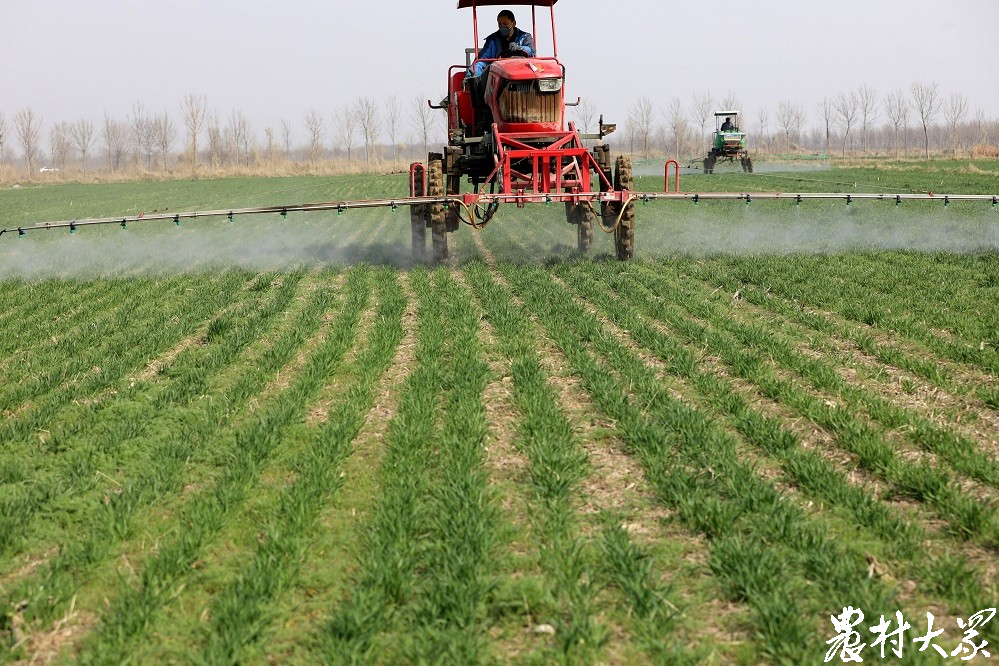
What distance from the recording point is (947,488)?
12.6 ft

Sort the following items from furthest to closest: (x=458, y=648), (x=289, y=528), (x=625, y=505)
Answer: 1. (x=625, y=505)
2. (x=289, y=528)
3. (x=458, y=648)

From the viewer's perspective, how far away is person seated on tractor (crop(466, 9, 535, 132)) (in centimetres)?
1148

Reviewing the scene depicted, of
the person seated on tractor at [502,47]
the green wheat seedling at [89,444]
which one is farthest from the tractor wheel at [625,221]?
the green wheat seedling at [89,444]

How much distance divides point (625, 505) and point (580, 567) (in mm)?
675

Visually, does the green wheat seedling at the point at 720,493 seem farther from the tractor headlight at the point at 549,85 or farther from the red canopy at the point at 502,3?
the red canopy at the point at 502,3

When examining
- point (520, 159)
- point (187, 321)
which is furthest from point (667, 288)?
point (187, 321)

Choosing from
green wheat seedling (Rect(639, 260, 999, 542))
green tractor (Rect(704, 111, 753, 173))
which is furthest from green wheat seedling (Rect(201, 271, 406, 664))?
green tractor (Rect(704, 111, 753, 173))

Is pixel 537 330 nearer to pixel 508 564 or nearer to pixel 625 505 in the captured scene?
pixel 625 505

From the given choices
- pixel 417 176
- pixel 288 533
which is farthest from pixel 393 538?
pixel 417 176

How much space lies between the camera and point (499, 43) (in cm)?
1170

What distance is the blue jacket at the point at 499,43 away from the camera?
11633 mm

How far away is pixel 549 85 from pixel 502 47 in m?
1.18

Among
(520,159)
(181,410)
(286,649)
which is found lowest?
(286,649)

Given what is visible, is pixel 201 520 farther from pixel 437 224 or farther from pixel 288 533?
pixel 437 224
